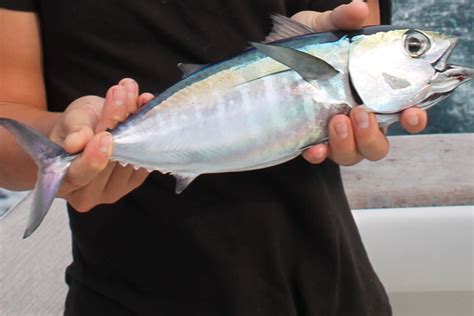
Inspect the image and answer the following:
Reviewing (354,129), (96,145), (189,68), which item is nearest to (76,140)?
(96,145)

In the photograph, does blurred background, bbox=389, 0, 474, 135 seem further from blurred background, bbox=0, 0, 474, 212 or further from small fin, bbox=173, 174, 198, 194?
small fin, bbox=173, 174, 198, 194

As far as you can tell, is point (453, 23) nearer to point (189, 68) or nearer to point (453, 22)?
point (453, 22)

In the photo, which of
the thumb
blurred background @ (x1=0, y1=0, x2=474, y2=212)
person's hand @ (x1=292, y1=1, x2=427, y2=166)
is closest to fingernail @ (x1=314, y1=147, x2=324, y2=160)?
person's hand @ (x1=292, y1=1, x2=427, y2=166)

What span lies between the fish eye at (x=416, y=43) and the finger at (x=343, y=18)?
0.05 metres

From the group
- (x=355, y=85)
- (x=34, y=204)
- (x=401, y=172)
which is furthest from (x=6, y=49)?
(x=401, y=172)

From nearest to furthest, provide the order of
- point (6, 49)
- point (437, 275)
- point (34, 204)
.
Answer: point (34, 204)
point (6, 49)
point (437, 275)

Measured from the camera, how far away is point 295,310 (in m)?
0.73

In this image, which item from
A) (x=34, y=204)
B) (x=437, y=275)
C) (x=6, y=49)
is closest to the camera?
(x=34, y=204)

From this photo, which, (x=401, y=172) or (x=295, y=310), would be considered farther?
(x=401, y=172)

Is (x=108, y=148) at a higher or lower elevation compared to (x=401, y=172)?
higher

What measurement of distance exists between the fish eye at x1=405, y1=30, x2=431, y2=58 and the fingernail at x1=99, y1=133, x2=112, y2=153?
0.29 m

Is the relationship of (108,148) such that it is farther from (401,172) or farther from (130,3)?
(401,172)

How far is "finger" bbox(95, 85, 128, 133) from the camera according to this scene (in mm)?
565

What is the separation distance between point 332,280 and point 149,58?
0.33 meters
